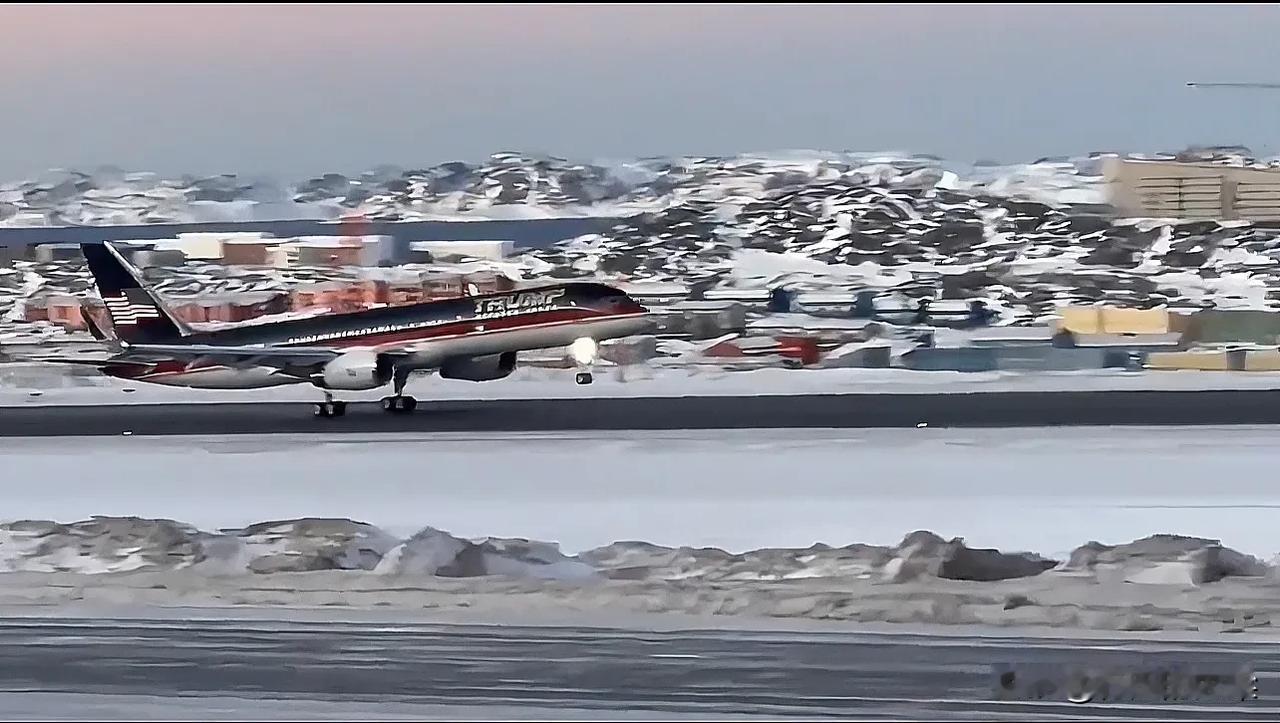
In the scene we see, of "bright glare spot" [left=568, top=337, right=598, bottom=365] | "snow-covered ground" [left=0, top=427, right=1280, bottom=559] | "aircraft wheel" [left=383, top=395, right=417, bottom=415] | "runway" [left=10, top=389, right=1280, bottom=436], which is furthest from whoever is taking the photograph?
"bright glare spot" [left=568, top=337, right=598, bottom=365]

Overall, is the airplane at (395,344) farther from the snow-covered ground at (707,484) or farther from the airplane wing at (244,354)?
the snow-covered ground at (707,484)

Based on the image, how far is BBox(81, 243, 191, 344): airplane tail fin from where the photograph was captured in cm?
3569

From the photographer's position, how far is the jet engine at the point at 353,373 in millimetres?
29844

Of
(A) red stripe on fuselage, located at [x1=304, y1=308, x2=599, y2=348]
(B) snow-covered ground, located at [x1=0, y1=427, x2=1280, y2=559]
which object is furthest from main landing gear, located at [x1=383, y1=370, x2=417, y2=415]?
(B) snow-covered ground, located at [x1=0, y1=427, x2=1280, y2=559]

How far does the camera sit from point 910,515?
54.7ft

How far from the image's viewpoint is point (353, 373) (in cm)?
2984

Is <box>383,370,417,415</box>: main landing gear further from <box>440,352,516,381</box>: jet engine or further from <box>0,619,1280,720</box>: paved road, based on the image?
<box>0,619,1280,720</box>: paved road

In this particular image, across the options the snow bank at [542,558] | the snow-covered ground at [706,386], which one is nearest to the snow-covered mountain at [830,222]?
the snow-covered ground at [706,386]

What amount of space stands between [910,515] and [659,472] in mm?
4410

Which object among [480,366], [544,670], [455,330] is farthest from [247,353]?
[544,670]

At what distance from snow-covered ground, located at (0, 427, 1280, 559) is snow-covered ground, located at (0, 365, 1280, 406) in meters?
9.22

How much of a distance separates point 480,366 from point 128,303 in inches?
383

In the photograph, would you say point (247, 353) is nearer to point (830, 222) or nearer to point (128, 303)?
point (128, 303)

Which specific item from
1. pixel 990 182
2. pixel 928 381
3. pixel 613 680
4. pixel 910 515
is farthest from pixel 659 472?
pixel 990 182
